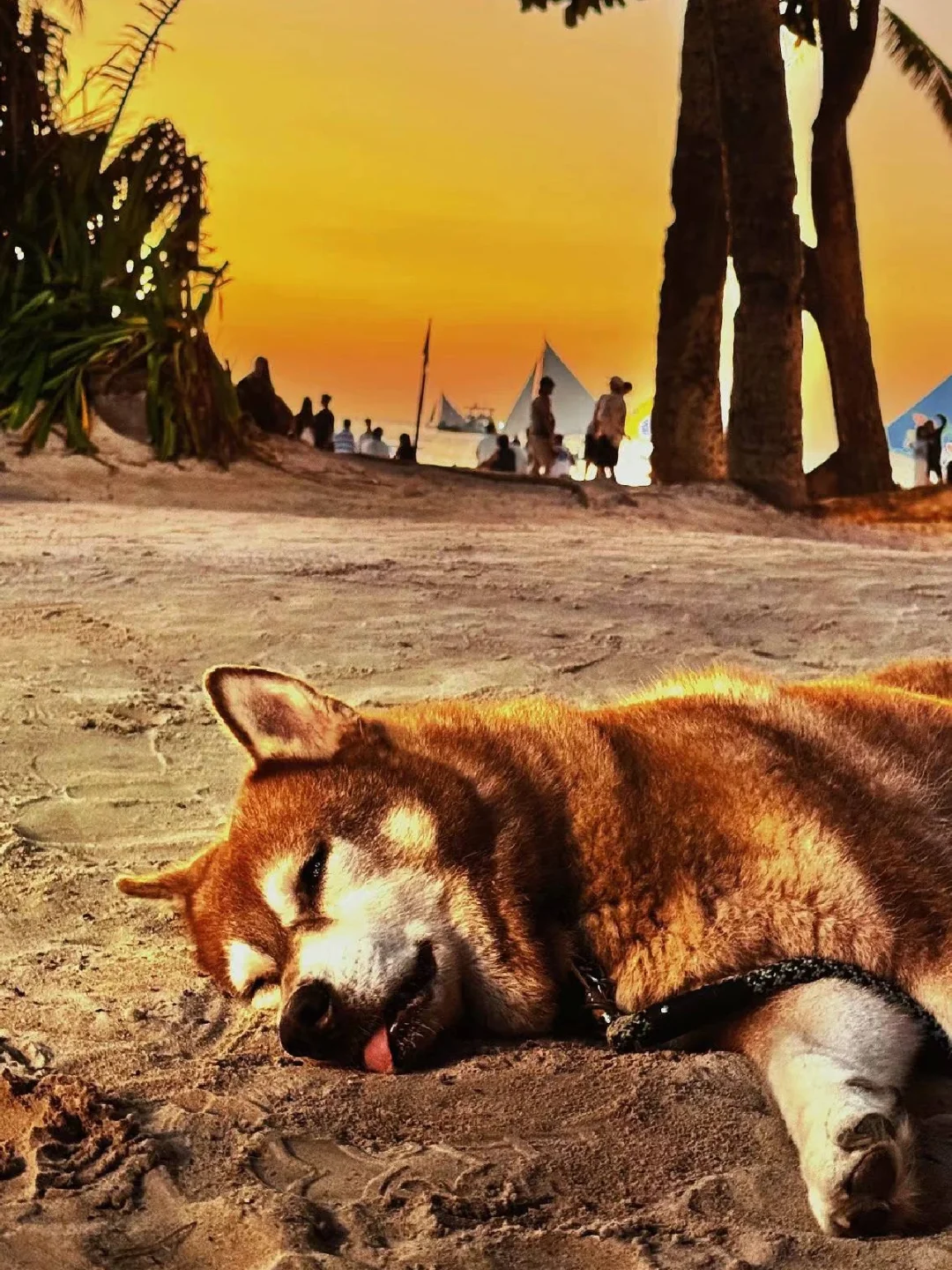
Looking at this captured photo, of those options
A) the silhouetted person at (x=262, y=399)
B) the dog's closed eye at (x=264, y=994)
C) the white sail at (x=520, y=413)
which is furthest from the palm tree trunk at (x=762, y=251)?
the white sail at (x=520, y=413)

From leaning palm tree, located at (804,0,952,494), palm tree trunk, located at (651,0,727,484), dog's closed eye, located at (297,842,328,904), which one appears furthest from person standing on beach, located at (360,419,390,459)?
dog's closed eye, located at (297,842,328,904)

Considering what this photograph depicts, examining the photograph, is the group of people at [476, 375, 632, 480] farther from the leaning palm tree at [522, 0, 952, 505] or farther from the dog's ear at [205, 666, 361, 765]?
the dog's ear at [205, 666, 361, 765]

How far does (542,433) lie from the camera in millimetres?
14695

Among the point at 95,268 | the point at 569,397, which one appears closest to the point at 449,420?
the point at 569,397

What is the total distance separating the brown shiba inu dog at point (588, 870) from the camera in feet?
7.34

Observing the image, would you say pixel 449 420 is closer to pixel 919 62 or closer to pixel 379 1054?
pixel 919 62

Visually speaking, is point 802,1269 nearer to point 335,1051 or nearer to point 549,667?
point 335,1051

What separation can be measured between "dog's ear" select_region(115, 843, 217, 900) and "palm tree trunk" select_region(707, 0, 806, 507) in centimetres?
928

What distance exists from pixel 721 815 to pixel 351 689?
264 centimetres

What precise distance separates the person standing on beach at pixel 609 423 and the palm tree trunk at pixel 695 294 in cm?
100

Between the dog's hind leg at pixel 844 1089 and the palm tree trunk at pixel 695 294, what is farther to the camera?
the palm tree trunk at pixel 695 294

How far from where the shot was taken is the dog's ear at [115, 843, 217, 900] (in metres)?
2.72

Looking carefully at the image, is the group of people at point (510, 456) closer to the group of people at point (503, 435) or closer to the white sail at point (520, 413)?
the group of people at point (503, 435)

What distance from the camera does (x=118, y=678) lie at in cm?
496
